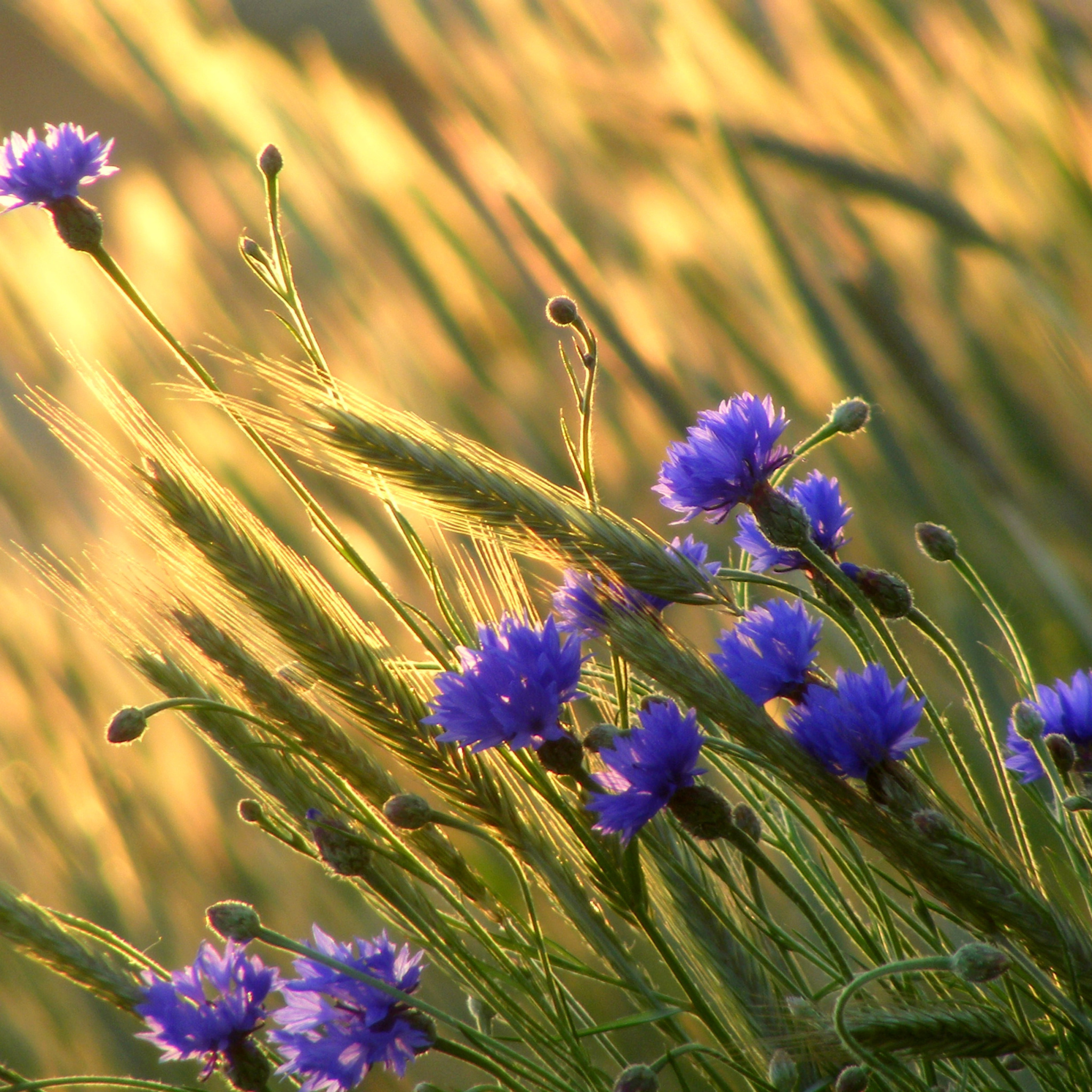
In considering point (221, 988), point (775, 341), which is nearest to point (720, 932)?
point (221, 988)

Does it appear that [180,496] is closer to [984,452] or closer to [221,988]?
[221,988]

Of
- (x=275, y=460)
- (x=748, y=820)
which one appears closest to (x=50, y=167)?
(x=275, y=460)

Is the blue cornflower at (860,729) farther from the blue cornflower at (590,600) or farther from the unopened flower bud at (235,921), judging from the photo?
the unopened flower bud at (235,921)

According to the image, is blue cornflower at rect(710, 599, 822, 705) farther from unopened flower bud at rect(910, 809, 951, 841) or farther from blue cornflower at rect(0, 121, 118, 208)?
blue cornflower at rect(0, 121, 118, 208)

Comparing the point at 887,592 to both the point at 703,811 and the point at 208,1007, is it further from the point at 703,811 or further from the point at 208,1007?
the point at 208,1007

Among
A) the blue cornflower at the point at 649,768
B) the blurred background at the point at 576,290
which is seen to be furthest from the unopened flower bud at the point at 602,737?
the blurred background at the point at 576,290

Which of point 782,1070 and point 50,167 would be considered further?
point 50,167

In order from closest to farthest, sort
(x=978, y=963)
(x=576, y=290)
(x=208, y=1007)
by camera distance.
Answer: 1. (x=978, y=963)
2. (x=208, y=1007)
3. (x=576, y=290)
